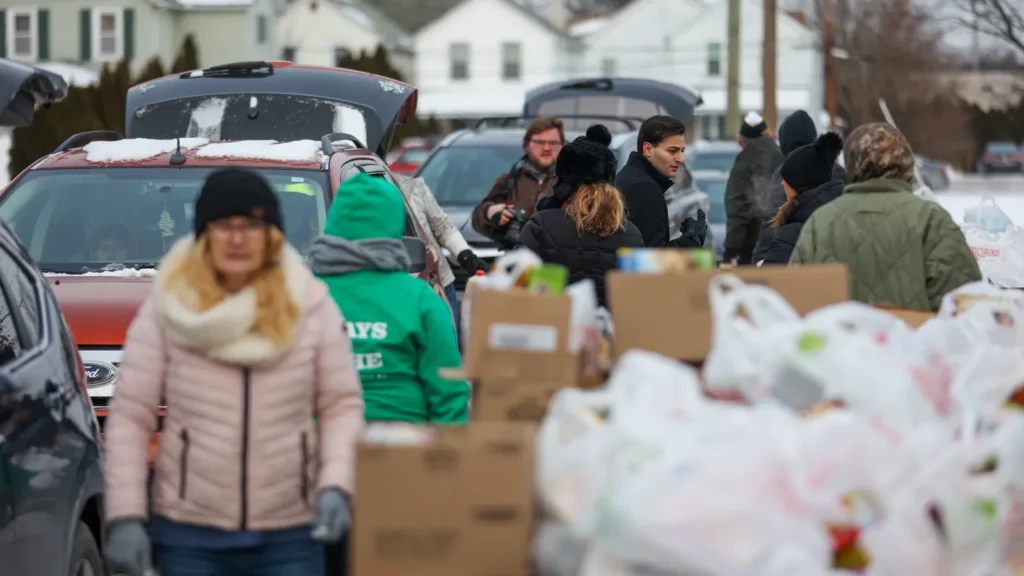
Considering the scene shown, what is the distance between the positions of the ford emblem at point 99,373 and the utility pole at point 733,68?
71.0 feet

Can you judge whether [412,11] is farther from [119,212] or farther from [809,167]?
[809,167]

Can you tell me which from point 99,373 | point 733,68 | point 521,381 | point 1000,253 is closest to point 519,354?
point 521,381

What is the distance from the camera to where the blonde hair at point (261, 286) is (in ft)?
13.6

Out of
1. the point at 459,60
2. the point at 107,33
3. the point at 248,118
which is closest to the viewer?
the point at 248,118

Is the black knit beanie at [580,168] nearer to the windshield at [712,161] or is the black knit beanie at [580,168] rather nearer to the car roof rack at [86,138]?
the car roof rack at [86,138]

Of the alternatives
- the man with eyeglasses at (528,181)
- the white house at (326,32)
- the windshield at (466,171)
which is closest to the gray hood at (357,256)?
the man with eyeglasses at (528,181)

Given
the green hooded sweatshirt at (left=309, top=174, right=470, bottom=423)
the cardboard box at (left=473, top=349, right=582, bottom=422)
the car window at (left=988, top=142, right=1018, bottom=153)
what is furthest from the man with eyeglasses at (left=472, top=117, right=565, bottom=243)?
the car window at (left=988, top=142, right=1018, bottom=153)

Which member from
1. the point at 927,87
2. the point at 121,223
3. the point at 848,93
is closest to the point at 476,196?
the point at 121,223

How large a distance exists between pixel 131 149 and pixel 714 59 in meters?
73.8

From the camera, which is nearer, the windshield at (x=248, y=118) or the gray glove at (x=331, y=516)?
the gray glove at (x=331, y=516)

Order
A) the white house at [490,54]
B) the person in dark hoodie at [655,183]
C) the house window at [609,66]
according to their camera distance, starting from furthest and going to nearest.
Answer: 1. the house window at [609,66]
2. the white house at [490,54]
3. the person in dark hoodie at [655,183]

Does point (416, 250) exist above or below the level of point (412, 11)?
below

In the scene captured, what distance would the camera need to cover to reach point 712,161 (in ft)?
68.8

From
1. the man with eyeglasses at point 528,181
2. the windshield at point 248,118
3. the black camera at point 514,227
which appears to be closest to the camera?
the black camera at point 514,227
